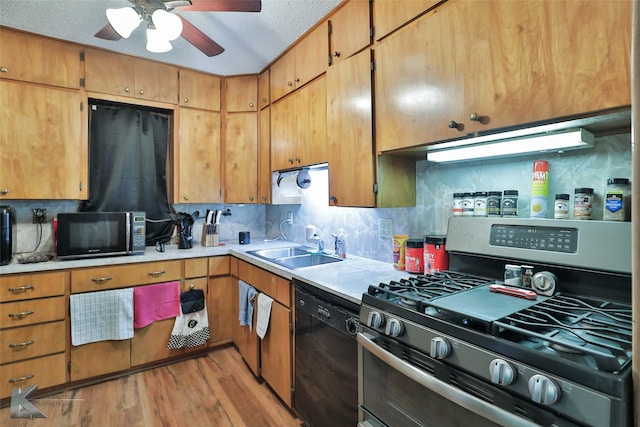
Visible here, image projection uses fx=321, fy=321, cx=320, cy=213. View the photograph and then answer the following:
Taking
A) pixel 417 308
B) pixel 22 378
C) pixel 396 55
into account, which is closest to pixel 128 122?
pixel 22 378

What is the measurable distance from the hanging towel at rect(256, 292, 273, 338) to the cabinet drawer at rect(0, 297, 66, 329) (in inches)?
53.6

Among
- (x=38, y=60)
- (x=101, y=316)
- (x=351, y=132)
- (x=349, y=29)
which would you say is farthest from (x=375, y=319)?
(x=38, y=60)

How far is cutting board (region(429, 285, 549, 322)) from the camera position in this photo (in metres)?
0.95

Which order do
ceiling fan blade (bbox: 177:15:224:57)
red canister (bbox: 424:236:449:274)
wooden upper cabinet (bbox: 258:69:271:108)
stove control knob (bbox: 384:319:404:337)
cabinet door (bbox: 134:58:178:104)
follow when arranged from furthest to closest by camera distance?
wooden upper cabinet (bbox: 258:69:271:108)
cabinet door (bbox: 134:58:178:104)
ceiling fan blade (bbox: 177:15:224:57)
red canister (bbox: 424:236:449:274)
stove control knob (bbox: 384:319:404:337)

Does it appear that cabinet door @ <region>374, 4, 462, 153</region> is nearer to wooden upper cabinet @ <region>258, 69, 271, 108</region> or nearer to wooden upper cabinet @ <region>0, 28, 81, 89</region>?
wooden upper cabinet @ <region>258, 69, 271, 108</region>

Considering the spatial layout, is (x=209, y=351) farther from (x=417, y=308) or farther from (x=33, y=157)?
(x=417, y=308)

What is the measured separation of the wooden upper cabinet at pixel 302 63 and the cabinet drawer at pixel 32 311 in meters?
2.23

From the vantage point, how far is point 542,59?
101 centimetres

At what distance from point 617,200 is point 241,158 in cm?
273

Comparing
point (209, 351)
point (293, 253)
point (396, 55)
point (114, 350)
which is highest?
point (396, 55)

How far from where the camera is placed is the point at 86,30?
2270 millimetres

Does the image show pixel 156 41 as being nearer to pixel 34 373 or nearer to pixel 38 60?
pixel 38 60

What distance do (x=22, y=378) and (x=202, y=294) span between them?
120cm

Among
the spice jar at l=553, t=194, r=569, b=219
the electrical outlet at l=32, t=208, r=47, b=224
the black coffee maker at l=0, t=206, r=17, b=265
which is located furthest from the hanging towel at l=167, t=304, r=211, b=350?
the spice jar at l=553, t=194, r=569, b=219
